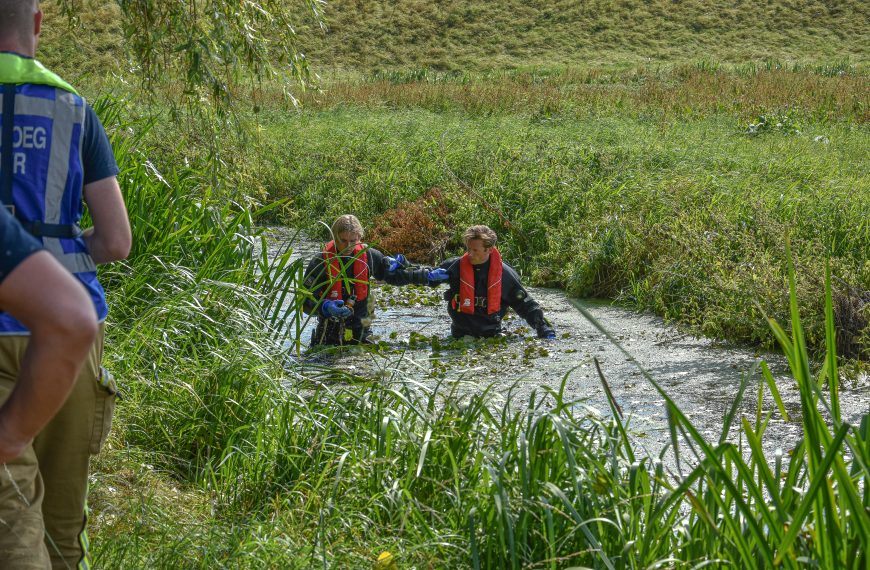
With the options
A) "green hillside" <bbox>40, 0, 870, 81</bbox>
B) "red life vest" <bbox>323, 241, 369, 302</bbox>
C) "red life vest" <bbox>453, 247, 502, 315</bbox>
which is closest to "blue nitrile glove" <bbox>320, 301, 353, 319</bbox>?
"red life vest" <bbox>323, 241, 369, 302</bbox>

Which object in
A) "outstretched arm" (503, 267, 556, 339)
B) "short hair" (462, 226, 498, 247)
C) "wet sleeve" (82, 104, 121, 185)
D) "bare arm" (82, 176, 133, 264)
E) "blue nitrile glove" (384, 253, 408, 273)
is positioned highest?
"wet sleeve" (82, 104, 121, 185)

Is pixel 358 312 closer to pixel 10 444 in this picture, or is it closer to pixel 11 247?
pixel 10 444

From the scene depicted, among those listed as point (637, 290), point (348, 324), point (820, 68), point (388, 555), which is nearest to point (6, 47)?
point (388, 555)

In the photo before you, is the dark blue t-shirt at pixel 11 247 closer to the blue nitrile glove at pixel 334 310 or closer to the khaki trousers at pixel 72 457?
the khaki trousers at pixel 72 457

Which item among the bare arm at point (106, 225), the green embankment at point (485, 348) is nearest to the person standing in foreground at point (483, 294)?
the green embankment at point (485, 348)

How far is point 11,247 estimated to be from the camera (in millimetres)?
1562

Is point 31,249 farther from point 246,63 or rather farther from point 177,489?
point 246,63

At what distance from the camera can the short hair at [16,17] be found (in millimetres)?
2477

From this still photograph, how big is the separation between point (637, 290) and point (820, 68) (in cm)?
3077

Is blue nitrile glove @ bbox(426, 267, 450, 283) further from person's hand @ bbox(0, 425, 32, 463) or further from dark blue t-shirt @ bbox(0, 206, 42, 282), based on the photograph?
dark blue t-shirt @ bbox(0, 206, 42, 282)

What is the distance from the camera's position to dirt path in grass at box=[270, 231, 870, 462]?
23.3 ft

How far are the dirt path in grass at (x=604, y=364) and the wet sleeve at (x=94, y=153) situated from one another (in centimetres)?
379

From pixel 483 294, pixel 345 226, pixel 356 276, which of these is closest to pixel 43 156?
pixel 345 226

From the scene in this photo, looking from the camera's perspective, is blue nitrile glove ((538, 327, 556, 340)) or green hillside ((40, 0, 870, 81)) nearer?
blue nitrile glove ((538, 327, 556, 340))
